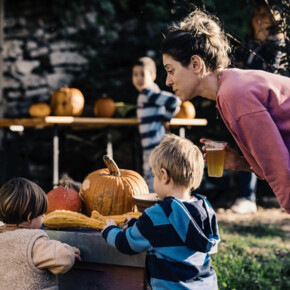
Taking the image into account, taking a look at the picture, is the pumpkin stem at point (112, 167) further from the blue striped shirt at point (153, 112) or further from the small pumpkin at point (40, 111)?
the small pumpkin at point (40, 111)

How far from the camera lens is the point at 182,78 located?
232 cm

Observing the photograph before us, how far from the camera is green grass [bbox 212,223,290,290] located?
3.37m

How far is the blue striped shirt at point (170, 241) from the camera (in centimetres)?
203

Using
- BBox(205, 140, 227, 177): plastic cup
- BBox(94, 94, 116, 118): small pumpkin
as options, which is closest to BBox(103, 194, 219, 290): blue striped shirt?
BBox(205, 140, 227, 177): plastic cup

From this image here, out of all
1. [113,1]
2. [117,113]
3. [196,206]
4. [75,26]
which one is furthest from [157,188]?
[113,1]

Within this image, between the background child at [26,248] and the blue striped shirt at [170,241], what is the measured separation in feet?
0.83

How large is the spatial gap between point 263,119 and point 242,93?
143 mm

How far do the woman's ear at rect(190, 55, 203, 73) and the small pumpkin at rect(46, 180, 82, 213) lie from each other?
1.02 m

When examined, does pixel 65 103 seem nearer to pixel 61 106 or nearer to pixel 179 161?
pixel 61 106

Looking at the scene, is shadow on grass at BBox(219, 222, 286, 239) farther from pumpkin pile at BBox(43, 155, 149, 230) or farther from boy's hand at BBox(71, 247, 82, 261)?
boy's hand at BBox(71, 247, 82, 261)

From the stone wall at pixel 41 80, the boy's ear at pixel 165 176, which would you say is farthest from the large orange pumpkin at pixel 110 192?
the stone wall at pixel 41 80

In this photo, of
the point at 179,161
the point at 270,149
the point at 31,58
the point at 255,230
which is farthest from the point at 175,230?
the point at 31,58

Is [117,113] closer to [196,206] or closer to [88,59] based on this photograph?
[88,59]

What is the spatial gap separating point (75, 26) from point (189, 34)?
213 inches
